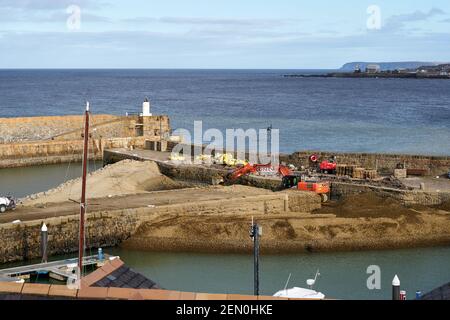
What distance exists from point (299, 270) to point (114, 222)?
694 cm

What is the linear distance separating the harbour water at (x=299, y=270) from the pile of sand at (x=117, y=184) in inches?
271

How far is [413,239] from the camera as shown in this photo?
28281 millimetres

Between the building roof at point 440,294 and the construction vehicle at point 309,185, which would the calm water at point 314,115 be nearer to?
the construction vehicle at point 309,185

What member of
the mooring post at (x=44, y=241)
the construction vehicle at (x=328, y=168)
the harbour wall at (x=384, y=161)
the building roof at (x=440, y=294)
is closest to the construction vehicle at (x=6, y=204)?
the mooring post at (x=44, y=241)

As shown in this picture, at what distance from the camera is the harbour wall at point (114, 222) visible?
2581cm

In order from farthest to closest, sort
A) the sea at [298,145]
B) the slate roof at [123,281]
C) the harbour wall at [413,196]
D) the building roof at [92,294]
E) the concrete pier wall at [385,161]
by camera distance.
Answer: the concrete pier wall at [385,161] → the harbour wall at [413,196] → the sea at [298,145] → the slate roof at [123,281] → the building roof at [92,294]

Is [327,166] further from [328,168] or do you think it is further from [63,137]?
[63,137]

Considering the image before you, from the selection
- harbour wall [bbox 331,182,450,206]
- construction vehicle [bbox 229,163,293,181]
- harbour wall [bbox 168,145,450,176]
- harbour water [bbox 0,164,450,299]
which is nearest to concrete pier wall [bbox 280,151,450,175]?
harbour wall [bbox 168,145,450,176]

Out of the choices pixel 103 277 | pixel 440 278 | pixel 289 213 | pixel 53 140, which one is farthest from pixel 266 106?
pixel 103 277

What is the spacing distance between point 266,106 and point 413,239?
81514 mm

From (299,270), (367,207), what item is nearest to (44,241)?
(299,270)

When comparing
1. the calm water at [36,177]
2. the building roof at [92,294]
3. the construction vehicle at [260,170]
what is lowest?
the calm water at [36,177]
